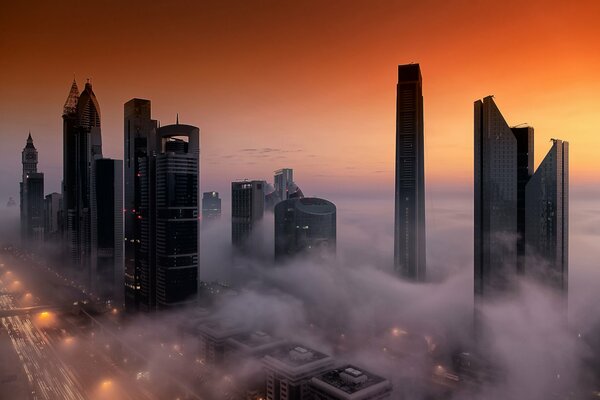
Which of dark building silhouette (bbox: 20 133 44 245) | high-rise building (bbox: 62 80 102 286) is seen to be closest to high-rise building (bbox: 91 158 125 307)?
high-rise building (bbox: 62 80 102 286)

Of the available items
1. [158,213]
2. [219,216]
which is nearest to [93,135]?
[219,216]

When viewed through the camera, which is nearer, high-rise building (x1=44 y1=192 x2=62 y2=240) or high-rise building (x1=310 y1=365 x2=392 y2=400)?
high-rise building (x1=310 y1=365 x2=392 y2=400)

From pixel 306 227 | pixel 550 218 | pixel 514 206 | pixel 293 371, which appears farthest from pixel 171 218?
pixel 550 218

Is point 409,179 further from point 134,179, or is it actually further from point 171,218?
point 134,179

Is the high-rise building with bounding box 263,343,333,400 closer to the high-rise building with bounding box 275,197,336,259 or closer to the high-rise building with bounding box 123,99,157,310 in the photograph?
the high-rise building with bounding box 123,99,157,310

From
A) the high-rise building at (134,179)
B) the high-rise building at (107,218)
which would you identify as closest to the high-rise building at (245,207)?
the high-rise building at (107,218)

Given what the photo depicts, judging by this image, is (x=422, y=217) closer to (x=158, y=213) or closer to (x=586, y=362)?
(x=586, y=362)
